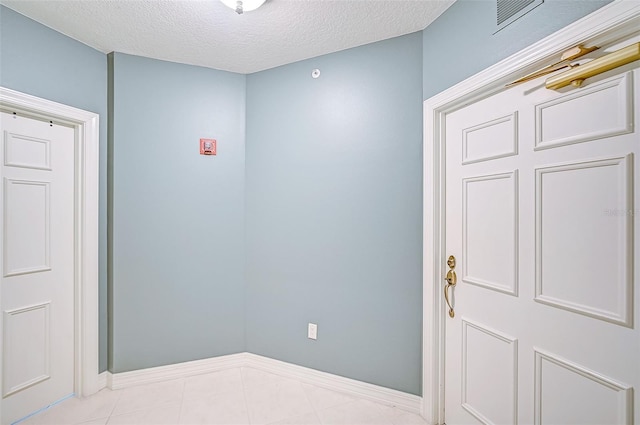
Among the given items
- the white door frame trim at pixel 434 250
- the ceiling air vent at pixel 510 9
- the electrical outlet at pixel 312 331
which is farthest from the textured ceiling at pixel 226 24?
the electrical outlet at pixel 312 331

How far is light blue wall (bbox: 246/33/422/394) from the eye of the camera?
81.3 inches

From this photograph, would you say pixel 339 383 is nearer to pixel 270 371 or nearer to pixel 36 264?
pixel 270 371

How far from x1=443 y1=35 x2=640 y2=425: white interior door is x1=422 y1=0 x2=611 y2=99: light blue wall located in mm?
179

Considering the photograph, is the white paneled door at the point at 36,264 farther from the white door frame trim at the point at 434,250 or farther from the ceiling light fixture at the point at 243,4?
the white door frame trim at the point at 434,250

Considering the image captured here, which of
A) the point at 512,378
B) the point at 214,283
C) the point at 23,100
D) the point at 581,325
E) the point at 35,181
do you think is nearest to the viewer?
the point at 581,325

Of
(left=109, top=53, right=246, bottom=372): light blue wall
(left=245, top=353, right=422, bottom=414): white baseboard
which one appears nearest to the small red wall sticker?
(left=109, top=53, right=246, bottom=372): light blue wall

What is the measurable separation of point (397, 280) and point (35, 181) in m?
2.37

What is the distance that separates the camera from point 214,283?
2576 millimetres

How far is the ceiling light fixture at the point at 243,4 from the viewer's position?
1.71 m

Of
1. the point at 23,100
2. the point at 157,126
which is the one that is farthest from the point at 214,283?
the point at 23,100

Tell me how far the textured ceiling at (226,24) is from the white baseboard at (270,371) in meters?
2.32

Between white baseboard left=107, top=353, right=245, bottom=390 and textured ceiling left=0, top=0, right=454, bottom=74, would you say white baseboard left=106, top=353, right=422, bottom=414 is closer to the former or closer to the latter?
white baseboard left=107, top=353, right=245, bottom=390

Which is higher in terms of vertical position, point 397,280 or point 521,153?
point 521,153

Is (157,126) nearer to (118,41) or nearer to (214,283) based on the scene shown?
(118,41)
